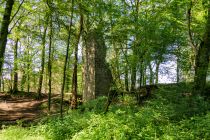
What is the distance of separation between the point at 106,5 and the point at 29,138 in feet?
17.9

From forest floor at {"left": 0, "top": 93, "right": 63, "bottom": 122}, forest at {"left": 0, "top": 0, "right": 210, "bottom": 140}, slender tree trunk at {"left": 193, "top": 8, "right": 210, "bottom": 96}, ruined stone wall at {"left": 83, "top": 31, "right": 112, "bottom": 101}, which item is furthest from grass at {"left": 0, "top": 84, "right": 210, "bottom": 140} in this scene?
forest floor at {"left": 0, "top": 93, "right": 63, "bottom": 122}

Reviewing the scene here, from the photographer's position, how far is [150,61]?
9945 millimetres

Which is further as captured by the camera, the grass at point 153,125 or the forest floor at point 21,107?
the forest floor at point 21,107

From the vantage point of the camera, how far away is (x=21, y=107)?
21.1 m

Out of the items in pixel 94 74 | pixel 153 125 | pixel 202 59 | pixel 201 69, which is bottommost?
pixel 153 125

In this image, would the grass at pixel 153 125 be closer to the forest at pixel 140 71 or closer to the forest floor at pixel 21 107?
the forest at pixel 140 71

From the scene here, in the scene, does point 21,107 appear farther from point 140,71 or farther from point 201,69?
point 201,69

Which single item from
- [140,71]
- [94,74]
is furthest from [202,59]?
[94,74]

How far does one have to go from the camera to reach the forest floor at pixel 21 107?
1803 cm

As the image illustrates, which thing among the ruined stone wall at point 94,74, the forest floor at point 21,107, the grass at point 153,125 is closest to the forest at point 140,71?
the grass at point 153,125

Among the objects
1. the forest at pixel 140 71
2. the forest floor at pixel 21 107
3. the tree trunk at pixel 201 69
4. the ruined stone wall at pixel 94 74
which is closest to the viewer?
the forest at pixel 140 71

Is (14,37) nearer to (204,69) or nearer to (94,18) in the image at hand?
(94,18)

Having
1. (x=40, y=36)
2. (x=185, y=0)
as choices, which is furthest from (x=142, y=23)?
(x=40, y=36)

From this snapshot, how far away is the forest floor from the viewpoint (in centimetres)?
1803
